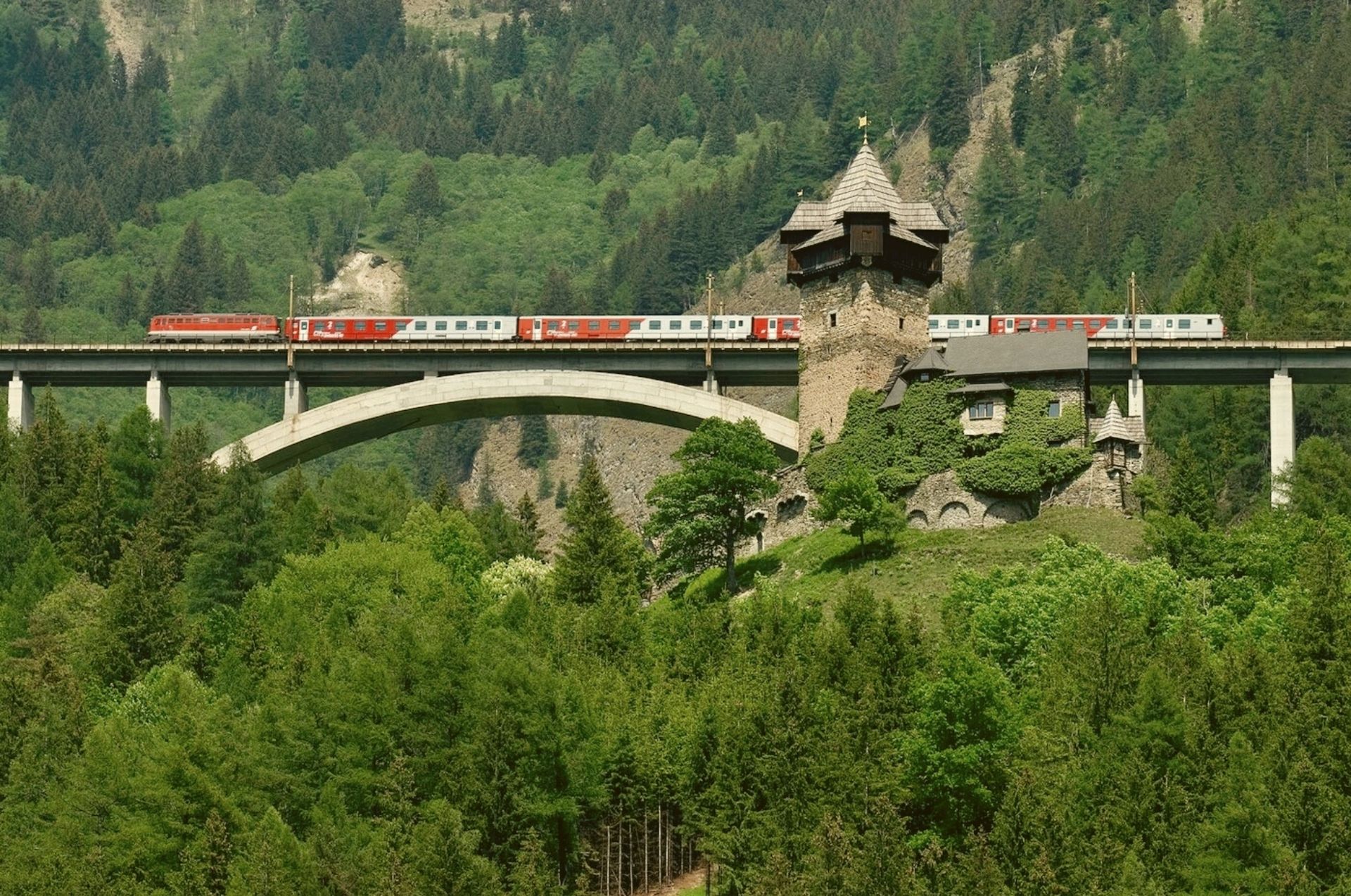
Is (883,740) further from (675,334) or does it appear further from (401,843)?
(675,334)

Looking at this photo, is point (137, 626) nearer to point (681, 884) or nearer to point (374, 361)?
point (681, 884)

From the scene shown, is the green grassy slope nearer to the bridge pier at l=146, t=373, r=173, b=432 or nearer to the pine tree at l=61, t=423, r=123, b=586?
the pine tree at l=61, t=423, r=123, b=586

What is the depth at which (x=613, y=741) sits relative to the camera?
202ft

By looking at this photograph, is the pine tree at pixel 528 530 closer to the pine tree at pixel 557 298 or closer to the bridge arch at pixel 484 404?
the bridge arch at pixel 484 404

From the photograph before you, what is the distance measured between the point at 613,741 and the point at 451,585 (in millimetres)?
17326

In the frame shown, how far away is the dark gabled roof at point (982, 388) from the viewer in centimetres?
8356

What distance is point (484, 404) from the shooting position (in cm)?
10169

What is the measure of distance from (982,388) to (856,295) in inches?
311

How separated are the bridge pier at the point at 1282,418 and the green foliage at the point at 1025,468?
54.3 feet

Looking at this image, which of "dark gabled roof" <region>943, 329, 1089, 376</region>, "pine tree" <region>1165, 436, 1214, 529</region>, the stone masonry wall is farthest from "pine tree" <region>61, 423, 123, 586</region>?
"pine tree" <region>1165, 436, 1214, 529</region>

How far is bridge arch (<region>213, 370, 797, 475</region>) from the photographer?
9944cm

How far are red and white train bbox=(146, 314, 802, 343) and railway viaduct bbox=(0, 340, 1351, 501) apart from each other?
765mm

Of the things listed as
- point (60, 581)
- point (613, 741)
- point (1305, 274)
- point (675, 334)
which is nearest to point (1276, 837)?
point (613, 741)

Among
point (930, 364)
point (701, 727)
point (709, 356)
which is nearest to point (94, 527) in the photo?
point (709, 356)
